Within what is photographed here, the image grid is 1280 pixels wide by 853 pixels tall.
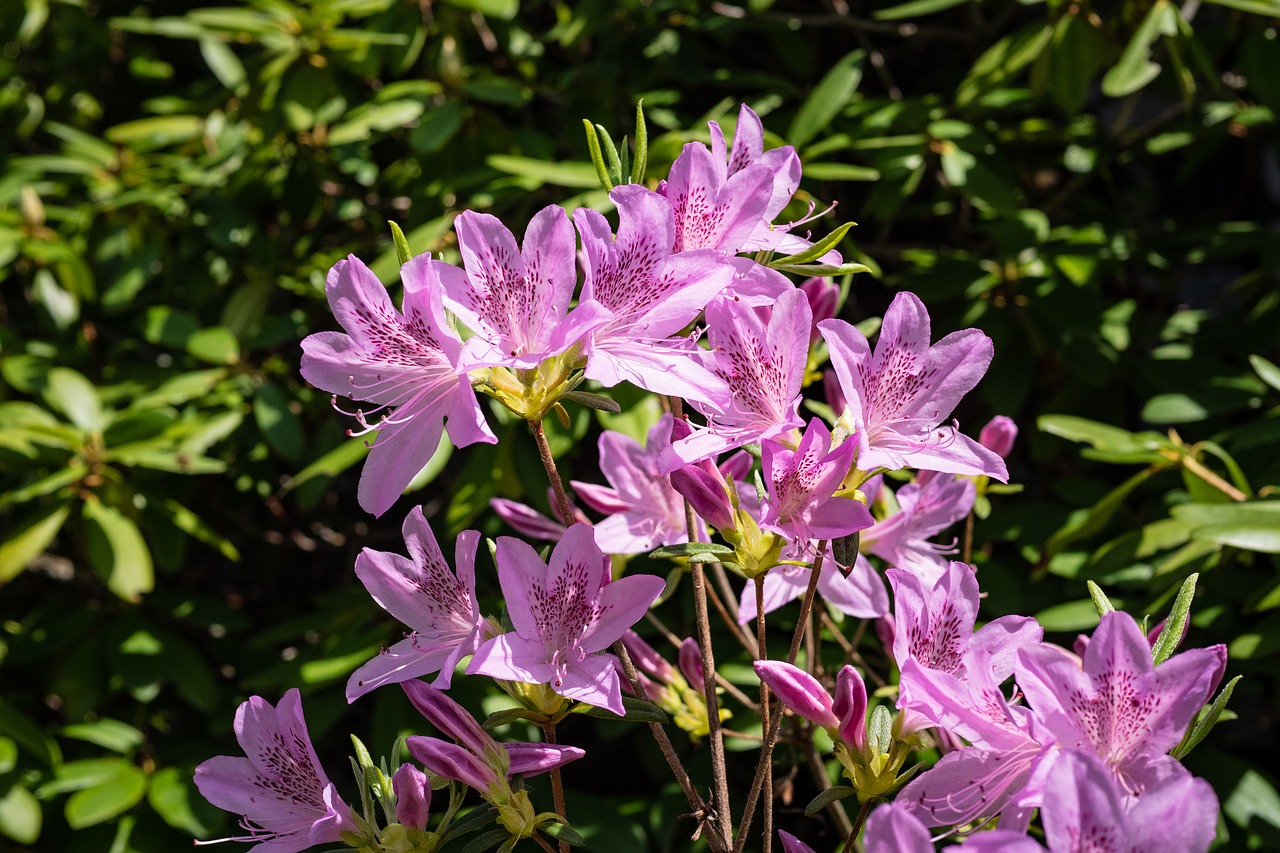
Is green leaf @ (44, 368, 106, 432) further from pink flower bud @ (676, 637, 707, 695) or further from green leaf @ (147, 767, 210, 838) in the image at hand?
pink flower bud @ (676, 637, 707, 695)

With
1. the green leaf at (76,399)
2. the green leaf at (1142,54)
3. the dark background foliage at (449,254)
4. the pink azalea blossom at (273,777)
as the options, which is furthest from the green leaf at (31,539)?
the green leaf at (1142,54)

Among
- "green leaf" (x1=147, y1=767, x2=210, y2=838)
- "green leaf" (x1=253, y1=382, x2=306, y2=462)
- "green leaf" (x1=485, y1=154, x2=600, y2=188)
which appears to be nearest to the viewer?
"green leaf" (x1=485, y1=154, x2=600, y2=188)

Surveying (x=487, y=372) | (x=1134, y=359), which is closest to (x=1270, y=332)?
(x=1134, y=359)

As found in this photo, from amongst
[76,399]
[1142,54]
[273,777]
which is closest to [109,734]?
[76,399]

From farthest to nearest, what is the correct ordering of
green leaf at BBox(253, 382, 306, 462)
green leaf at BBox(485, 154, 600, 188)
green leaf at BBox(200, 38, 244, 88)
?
green leaf at BBox(200, 38, 244, 88), green leaf at BBox(253, 382, 306, 462), green leaf at BBox(485, 154, 600, 188)

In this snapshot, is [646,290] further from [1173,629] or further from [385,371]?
[1173,629]

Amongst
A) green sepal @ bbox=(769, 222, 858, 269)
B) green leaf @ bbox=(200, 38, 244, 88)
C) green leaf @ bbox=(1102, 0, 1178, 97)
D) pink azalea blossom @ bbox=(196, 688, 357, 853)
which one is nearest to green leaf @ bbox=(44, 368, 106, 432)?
green leaf @ bbox=(200, 38, 244, 88)

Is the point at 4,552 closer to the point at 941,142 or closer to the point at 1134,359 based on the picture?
the point at 941,142
